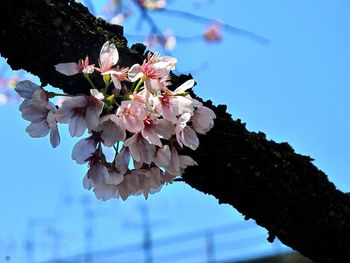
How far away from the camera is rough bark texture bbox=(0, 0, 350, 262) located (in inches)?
51.1

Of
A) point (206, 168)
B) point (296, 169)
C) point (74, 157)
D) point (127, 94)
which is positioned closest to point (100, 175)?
point (74, 157)

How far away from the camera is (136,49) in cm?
137

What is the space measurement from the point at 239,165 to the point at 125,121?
0.37 m

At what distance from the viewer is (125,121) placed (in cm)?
110

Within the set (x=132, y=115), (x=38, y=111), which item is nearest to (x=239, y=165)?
(x=132, y=115)

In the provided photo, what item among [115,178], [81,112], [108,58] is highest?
[108,58]

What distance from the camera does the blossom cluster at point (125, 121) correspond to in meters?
1.12

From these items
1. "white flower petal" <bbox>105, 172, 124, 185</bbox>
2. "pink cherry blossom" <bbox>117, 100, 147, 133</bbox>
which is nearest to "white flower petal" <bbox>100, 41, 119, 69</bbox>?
"pink cherry blossom" <bbox>117, 100, 147, 133</bbox>

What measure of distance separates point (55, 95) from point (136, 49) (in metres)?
0.28

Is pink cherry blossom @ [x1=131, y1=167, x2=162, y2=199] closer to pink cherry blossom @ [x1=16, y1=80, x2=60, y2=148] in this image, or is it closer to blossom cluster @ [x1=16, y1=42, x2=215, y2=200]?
blossom cluster @ [x1=16, y1=42, x2=215, y2=200]

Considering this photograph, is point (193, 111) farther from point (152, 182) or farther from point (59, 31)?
point (59, 31)

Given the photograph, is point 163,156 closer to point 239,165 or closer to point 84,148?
point 84,148

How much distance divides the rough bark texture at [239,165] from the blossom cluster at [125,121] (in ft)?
0.48

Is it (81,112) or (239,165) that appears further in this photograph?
(239,165)
